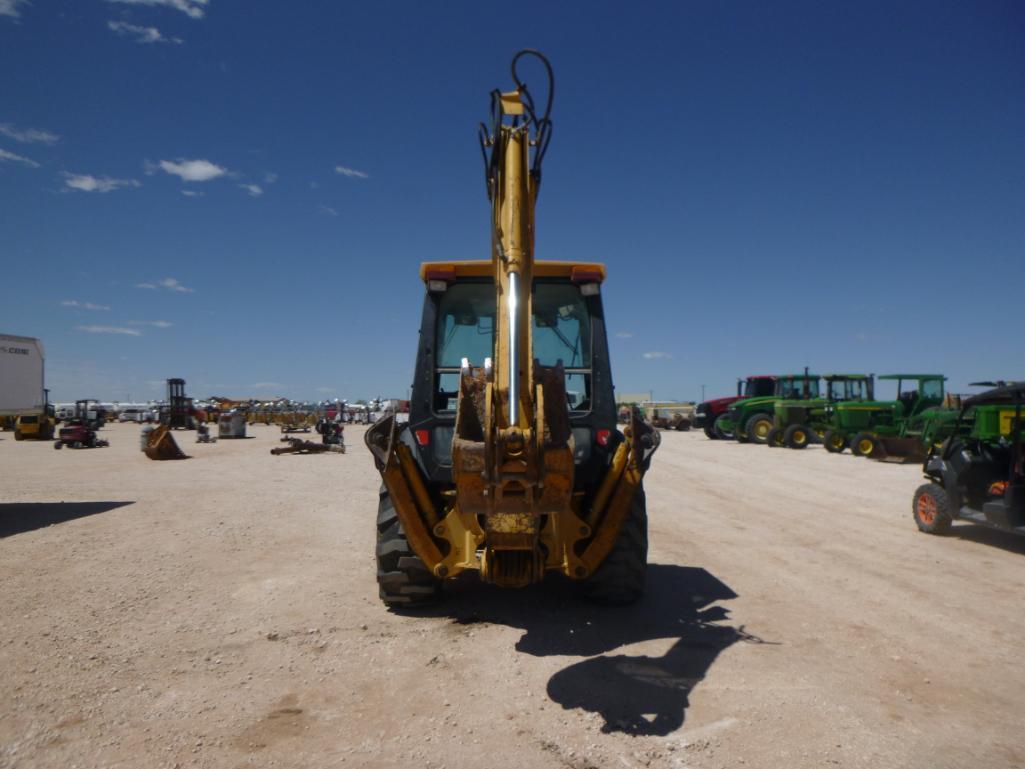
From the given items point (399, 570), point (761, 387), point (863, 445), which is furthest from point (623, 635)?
point (761, 387)

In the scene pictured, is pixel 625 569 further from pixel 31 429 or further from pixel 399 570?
pixel 31 429

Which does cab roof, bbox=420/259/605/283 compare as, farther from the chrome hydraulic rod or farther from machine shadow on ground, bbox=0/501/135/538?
machine shadow on ground, bbox=0/501/135/538

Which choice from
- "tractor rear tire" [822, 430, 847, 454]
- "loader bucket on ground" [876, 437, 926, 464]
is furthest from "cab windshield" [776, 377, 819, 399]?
"loader bucket on ground" [876, 437, 926, 464]

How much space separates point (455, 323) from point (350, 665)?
274 centimetres

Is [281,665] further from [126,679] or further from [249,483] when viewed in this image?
[249,483]

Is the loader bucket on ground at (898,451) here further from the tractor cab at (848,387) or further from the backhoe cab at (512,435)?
the backhoe cab at (512,435)

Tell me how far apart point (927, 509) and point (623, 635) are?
5.95m

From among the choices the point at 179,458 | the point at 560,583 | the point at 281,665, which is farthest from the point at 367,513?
the point at 179,458

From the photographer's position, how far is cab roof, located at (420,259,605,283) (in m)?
5.28

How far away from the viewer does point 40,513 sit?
9.75 metres

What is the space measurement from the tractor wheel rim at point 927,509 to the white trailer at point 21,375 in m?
15.5

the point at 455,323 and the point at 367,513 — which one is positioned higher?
the point at 455,323

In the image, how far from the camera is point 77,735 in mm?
3189

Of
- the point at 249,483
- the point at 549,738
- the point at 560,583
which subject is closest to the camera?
the point at 549,738
